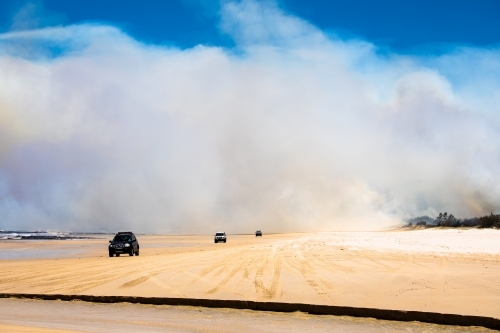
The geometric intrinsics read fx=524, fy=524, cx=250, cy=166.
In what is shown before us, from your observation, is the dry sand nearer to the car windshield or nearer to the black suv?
the black suv

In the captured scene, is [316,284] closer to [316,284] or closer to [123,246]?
[316,284]

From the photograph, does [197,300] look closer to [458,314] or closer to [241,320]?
[241,320]

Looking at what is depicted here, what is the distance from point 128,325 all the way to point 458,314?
7518 mm

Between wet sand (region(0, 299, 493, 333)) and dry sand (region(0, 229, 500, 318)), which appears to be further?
dry sand (region(0, 229, 500, 318))

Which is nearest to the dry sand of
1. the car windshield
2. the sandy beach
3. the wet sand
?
the sandy beach

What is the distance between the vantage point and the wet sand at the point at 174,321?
37.3ft

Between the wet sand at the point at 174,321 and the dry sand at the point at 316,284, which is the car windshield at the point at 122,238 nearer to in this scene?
the dry sand at the point at 316,284

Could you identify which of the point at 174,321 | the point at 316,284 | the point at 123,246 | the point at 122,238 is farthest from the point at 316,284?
the point at 122,238

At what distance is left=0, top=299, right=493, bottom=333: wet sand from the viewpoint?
11375 mm

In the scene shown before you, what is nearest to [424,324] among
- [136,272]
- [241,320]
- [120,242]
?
[241,320]

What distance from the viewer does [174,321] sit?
1242 centimetres

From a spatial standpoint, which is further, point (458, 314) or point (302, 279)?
point (302, 279)

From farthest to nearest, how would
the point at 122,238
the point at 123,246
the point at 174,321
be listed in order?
1. the point at 122,238
2. the point at 123,246
3. the point at 174,321

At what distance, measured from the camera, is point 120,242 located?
1768 inches
